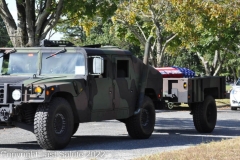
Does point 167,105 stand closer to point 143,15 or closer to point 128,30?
point 143,15

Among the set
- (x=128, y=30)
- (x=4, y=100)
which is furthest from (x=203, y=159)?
(x=128, y=30)

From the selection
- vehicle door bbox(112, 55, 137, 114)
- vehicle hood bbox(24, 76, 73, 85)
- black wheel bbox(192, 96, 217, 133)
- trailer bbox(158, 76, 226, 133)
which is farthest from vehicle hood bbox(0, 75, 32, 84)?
black wheel bbox(192, 96, 217, 133)

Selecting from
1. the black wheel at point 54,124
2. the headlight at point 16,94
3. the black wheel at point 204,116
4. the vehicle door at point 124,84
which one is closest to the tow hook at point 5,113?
the headlight at point 16,94

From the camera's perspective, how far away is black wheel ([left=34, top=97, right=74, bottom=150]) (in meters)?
12.6

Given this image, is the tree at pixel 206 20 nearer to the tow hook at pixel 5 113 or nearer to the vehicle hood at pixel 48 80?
the vehicle hood at pixel 48 80

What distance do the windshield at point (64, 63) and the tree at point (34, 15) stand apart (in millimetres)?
5994

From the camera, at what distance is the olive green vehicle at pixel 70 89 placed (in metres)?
12.6

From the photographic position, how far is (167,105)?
56.6 ft

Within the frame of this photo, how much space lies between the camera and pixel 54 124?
42.1ft

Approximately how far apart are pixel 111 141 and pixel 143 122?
0.93 metres

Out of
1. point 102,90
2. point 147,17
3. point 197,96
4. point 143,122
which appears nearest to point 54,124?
point 102,90

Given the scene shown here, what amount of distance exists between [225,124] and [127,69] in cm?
663

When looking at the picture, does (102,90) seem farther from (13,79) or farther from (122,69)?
(13,79)

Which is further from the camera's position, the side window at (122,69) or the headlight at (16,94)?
the side window at (122,69)
